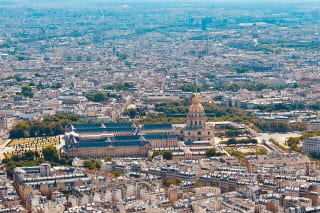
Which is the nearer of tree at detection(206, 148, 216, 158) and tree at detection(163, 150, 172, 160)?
tree at detection(163, 150, 172, 160)

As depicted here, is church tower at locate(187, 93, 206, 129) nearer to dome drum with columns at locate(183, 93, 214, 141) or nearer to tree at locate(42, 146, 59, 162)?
dome drum with columns at locate(183, 93, 214, 141)

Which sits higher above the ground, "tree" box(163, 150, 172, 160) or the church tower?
the church tower

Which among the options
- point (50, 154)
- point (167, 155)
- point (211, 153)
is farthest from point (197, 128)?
point (50, 154)

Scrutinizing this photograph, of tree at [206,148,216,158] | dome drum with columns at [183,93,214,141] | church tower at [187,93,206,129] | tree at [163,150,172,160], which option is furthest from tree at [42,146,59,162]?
church tower at [187,93,206,129]

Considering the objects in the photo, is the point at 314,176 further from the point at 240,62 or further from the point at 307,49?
the point at 307,49

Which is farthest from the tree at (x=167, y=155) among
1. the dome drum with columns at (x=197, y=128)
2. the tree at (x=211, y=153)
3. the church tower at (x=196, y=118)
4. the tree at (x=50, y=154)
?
the church tower at (x=196, y=118)

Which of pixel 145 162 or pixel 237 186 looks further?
pixel 145 162

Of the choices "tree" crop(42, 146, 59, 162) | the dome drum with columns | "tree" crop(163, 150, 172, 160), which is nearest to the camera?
"tree" crop(42, 146, 59, 162)

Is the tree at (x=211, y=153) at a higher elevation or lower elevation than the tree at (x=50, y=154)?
lower

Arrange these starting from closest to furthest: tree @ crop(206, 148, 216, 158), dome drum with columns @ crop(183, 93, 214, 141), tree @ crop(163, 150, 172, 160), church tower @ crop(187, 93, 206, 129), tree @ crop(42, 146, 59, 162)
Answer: tree @ crop(42, 146, 59, 162), tree @ crop(163, 150, 172, 160), tree @ crop(206, 148, 216, 158), dome drum with columns @ crop(183, 93, 214, 141), church tower @ crop(187, 93, 206, 129)

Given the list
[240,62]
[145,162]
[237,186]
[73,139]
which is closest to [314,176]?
[237,186]

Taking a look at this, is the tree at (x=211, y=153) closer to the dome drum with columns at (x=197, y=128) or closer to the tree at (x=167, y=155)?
the tree at (x=167, y=155)
